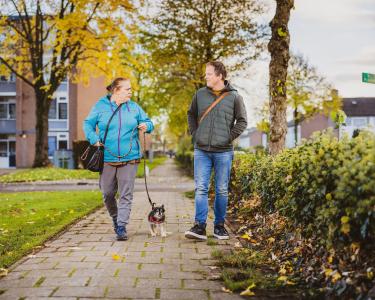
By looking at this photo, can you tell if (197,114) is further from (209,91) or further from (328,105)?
(328,105)

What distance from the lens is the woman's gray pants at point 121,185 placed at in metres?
6.41

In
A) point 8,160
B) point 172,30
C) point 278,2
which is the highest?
point 172,30

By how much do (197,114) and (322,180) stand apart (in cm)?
278

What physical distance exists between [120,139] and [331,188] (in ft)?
10.2

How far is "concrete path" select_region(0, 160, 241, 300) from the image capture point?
3945 mm

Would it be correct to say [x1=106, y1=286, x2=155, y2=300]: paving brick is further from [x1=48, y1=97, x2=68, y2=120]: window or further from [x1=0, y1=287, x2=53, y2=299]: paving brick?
[x1=48, y1=97, x2=68, y2=120]: window

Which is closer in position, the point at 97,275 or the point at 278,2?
the point at 97,275

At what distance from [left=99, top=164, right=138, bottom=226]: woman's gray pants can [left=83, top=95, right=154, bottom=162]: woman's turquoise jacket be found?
148 millimetres

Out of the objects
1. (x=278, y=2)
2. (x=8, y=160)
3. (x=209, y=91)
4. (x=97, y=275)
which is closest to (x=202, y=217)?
(x=209, y=91)

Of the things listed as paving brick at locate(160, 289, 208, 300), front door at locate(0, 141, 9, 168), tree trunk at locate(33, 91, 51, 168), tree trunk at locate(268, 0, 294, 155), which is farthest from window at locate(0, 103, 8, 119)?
paving brick at locate(160, 289, 208, 300)

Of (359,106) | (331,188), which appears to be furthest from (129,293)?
(359,106)

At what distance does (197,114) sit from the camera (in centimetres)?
658

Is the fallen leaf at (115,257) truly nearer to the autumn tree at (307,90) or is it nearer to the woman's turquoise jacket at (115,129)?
the woman's turquoise jacket at (115,129)

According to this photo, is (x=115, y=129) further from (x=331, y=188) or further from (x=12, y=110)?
(x=12, y=110)
